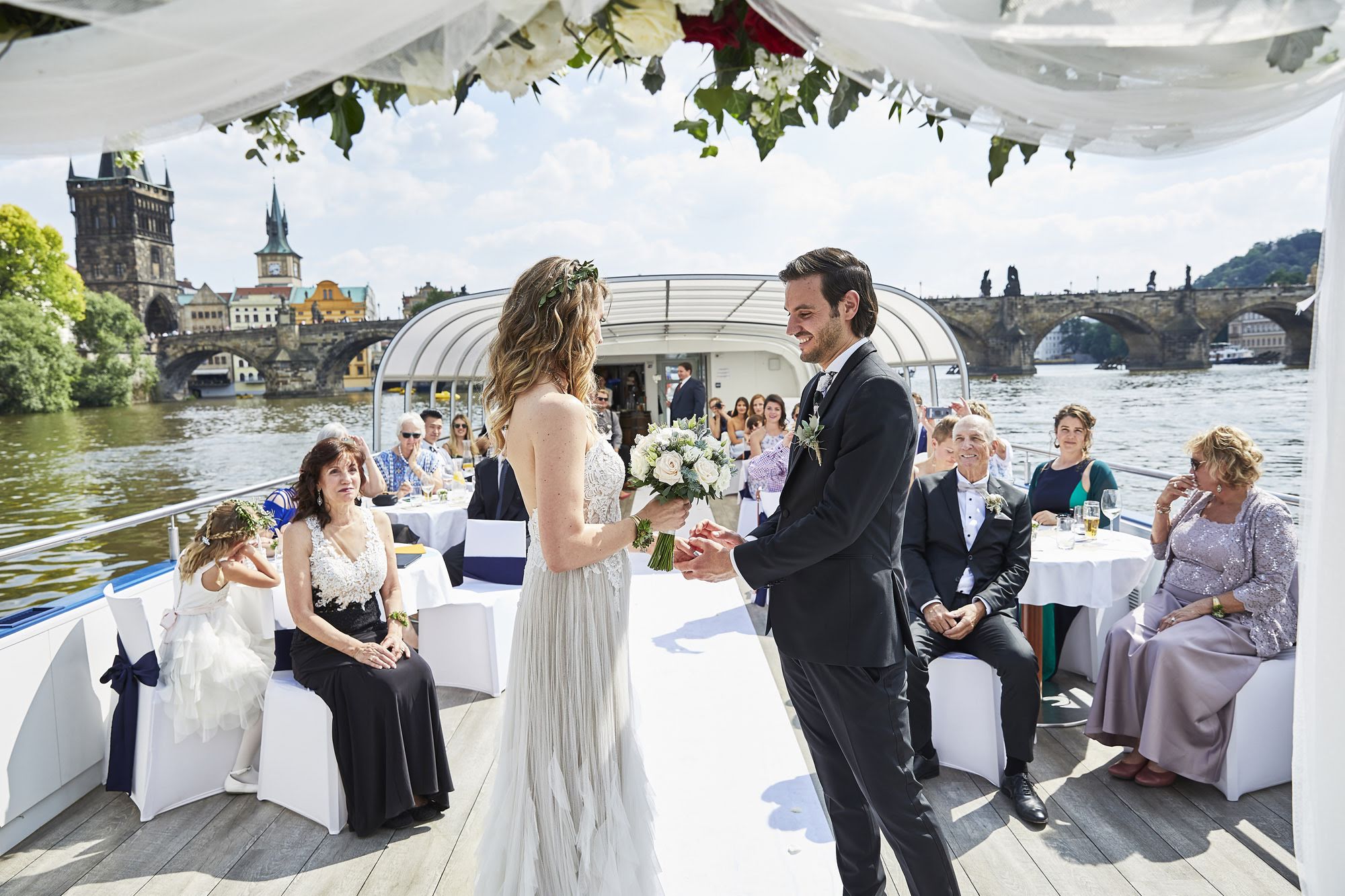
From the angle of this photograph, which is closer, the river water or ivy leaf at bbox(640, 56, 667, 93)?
ivy leaf at bbox(640, 56, 667, 93)

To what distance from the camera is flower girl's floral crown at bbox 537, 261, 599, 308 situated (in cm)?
219

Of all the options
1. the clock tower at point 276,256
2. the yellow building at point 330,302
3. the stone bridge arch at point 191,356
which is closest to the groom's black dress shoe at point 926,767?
the stone bridge arch at point 191,356

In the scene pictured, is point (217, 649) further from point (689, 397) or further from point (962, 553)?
point (689, 397)

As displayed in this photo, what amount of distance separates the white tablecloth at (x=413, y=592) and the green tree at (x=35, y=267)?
44196mm

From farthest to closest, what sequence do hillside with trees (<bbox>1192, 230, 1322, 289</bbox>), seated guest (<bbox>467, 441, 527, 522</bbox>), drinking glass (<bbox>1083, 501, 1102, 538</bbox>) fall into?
1. hillside with trees (<bbox>1192, 230, 1322, 289</bbox>)
2. seated guest (<bbox>467, 441, 527, 522</bbox>)
3. drinking glass (<bbox>1083, 501, 1102, 538</bbox>)

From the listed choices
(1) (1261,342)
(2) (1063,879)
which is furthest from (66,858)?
(1) (1261,342)

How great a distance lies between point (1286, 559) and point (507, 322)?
3.29 meters

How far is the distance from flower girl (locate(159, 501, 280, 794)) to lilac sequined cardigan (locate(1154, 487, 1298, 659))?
4.17 meters

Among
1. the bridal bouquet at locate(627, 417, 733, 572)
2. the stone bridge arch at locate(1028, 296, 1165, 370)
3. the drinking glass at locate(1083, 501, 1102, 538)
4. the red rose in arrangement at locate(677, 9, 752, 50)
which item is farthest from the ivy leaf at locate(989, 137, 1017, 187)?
the stone bridge arch at locate(1028, 296, 1165, 370)

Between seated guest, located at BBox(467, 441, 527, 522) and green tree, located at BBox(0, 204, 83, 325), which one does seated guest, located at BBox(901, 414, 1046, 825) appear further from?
green tree, located at BBox(0, 204, 83, 325)

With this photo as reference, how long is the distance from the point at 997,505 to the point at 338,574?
9.43 feet

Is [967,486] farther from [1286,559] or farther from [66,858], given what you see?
[66,858]

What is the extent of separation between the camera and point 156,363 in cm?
5491

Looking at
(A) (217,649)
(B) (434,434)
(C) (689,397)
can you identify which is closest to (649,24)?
(A) (217,649)
